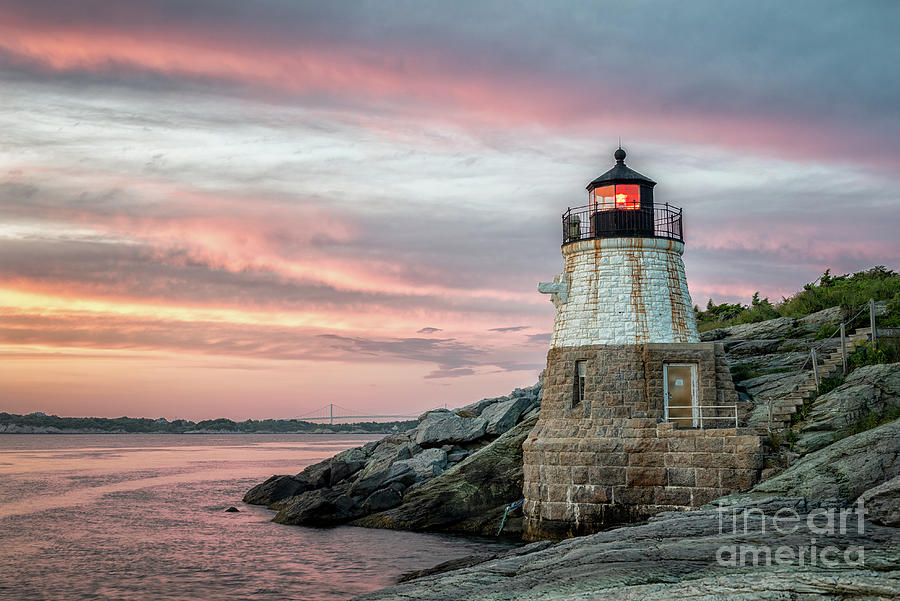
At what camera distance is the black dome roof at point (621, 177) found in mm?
23578

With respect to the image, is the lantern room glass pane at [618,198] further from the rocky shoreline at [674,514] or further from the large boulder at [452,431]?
the large boulder at [452,431]

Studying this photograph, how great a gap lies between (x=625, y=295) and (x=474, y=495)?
8.66 m

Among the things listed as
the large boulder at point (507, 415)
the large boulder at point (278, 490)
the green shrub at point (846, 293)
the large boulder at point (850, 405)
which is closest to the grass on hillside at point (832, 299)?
the green shrub at point (846, 293)

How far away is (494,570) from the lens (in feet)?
44.2

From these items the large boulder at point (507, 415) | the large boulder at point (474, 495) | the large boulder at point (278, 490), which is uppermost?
the large boulder at point (507, 415)

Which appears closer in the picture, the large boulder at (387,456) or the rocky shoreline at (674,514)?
the rocky shoreline at (674,514)

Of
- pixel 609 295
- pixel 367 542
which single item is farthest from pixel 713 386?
pixel 367 542

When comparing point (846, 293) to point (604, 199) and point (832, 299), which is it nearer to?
point (832, 299)

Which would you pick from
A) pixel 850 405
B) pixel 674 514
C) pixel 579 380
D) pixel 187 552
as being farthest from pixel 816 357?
pixel 187 552

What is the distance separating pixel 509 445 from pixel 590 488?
574cm

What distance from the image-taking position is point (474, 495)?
25938 millimetres

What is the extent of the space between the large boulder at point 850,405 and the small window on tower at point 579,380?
6113 millimetres

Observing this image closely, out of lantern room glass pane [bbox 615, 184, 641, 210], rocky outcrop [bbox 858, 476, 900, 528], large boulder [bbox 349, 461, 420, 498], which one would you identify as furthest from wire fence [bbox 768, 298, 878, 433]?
large boulder [bbox 349, 461, 420, 498]

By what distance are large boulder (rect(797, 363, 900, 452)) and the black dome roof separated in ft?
26.6
